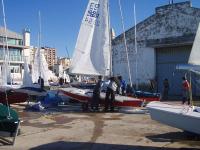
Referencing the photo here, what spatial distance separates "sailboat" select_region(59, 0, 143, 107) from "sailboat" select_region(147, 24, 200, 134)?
7.38 metres

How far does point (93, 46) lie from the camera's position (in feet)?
61.3

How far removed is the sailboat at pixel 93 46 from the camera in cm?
1833

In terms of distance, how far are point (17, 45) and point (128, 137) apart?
56.2m

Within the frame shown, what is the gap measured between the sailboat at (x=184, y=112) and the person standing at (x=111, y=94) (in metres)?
6.66

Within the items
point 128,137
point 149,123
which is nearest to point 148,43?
point 149,123

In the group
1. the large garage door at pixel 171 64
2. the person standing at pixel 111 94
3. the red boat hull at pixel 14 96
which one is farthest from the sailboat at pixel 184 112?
the large garage door at pixel 171 64

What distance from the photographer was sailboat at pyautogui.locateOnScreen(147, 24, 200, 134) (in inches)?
374

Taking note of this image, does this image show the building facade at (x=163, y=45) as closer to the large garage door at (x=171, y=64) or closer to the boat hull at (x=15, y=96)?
the large garage door at (x=171, y=64)

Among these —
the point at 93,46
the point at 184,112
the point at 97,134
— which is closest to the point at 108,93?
the point at 93,46

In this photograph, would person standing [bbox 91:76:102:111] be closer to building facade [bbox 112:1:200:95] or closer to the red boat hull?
the red boat hull

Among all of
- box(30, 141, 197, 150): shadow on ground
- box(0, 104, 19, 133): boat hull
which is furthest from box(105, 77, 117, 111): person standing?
box(0, 104, 19, 133): boat hull

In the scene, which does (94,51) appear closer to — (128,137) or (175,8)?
(128,137)

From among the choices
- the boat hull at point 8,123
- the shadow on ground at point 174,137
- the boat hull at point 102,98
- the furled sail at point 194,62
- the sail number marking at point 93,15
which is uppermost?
the sail number marking at point 93,15

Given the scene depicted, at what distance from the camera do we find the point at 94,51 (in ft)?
61.1
